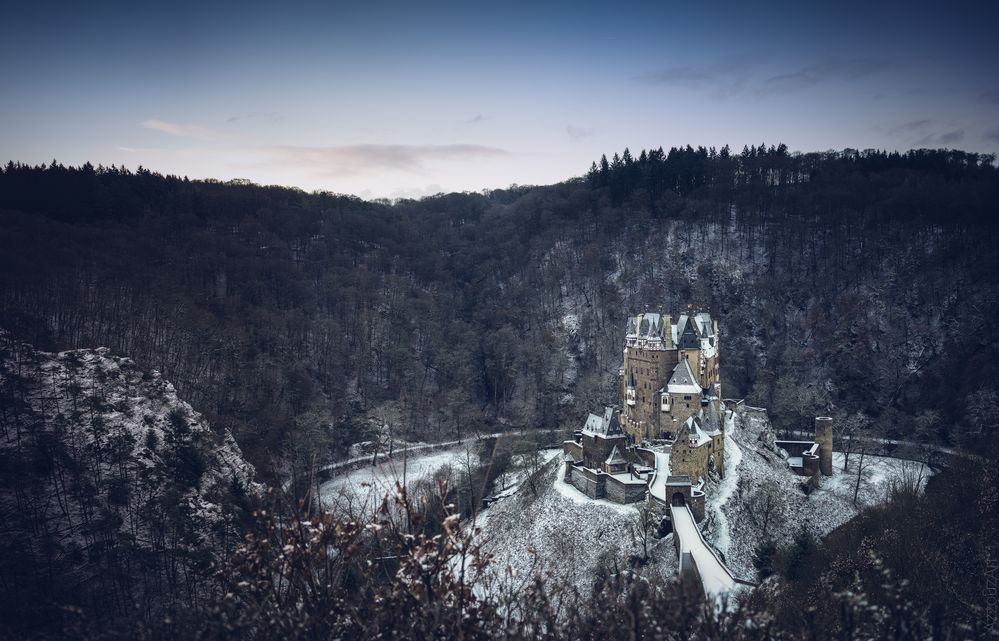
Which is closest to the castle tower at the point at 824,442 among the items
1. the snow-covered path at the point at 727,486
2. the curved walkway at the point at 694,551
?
the snow-covered path at the point at 727,486

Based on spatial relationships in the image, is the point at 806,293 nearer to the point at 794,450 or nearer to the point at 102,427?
the point at 794,450

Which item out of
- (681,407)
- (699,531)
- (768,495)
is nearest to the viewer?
(699,531)

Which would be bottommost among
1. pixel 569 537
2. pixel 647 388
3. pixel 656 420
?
pixel 569 537

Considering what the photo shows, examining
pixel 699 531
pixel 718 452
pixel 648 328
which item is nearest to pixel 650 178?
pixel 648 328

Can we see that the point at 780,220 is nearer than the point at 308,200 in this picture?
Yes

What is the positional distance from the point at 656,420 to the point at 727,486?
21.2ft

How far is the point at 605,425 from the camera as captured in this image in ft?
122

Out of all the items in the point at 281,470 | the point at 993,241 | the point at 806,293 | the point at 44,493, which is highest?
the point at 993,241

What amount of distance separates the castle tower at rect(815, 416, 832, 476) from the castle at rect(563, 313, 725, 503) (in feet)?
25.5

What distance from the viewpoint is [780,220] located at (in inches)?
3027

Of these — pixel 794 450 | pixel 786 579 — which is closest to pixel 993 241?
pixel 794 450

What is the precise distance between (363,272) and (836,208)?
64.0 m

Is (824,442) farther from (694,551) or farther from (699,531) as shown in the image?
(694,551)

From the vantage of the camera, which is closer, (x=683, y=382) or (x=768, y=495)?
(x=768, y=495)
